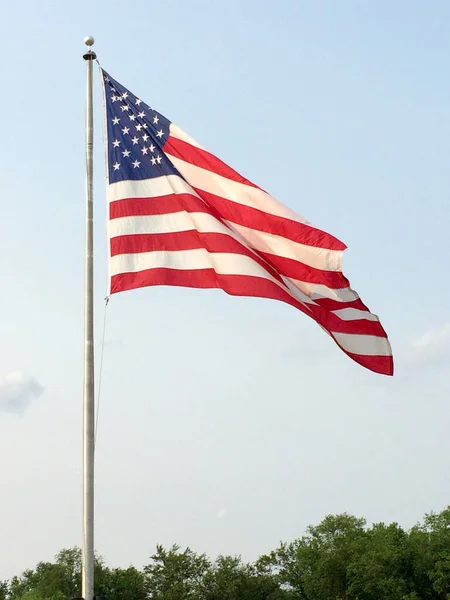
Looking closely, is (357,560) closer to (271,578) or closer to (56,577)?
(271,578)

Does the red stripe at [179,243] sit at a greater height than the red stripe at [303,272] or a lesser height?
greater

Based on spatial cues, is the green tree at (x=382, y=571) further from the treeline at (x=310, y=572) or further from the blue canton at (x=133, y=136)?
the blue canton at (x=133, y=136)

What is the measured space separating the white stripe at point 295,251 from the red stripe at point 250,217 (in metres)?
0.07

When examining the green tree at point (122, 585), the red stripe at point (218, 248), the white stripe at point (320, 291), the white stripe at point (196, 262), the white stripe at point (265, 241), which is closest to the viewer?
the white stripe at point (196, 262)

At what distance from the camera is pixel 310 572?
10531cm

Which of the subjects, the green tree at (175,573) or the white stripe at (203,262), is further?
the green tree at (175,573)

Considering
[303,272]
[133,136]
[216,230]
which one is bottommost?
[303,272]

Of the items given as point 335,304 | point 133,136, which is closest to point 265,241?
point 335,304

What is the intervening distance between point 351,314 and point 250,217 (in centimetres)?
260

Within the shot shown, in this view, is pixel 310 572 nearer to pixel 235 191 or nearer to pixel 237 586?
pixel 237 586

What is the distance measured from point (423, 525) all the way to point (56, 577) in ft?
139

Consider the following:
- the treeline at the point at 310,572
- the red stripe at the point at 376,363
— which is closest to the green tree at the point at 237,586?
the treeline at the point at 310,572

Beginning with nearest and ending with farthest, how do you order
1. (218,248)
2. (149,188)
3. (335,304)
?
1. (218,248)
2. (149,188)
3. (335,304)

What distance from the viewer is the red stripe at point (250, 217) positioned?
55.4ft
